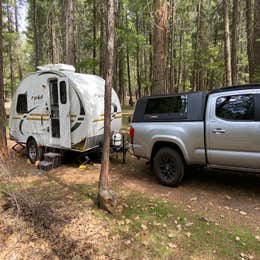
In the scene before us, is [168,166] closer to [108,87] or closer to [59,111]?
[108,87]

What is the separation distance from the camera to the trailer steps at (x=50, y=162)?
7398 millimetres

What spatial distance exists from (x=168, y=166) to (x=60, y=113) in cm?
376

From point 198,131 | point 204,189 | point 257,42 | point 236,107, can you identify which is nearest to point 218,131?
point 198,131

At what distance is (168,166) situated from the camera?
575cm

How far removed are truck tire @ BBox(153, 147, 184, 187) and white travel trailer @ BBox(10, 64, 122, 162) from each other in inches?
92.2

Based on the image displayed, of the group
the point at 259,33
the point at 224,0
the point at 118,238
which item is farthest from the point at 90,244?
the point at 224,0

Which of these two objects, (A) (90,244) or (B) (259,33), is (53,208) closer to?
(A) (90,244)

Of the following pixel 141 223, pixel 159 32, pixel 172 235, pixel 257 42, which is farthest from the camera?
pixel 257 42

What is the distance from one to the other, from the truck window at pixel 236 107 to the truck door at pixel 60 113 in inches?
170

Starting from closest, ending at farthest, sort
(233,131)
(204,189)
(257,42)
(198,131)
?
1. (233,131)
2. (198,131)
3. (204,189)
4. (257,42)

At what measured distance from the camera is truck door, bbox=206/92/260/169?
181 inches

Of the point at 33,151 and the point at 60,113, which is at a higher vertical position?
the point at 60,113

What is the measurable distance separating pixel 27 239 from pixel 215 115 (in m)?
3.94

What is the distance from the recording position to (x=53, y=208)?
14.6 feet
